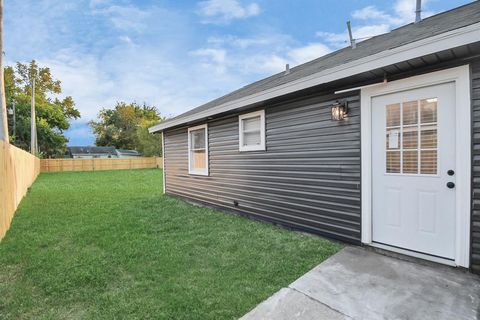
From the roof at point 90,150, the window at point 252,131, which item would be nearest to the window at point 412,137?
the window at point 252,131

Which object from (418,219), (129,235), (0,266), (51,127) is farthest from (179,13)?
(51,127)

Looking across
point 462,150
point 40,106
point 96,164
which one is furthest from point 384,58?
point 40,106

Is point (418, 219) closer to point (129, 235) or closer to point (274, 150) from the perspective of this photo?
point (274, 150)

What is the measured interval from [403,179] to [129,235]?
3.93m

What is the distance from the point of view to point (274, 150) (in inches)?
185

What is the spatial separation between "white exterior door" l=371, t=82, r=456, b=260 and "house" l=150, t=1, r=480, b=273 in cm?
1

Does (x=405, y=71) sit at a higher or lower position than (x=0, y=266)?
higher

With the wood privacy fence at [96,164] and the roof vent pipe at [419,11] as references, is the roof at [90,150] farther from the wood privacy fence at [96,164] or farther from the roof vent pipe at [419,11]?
the roof vent pipe at [419,11]

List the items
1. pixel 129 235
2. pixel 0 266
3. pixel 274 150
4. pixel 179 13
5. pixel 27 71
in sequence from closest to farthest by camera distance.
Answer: pixel 0 266
pixel 129 235
pixel 274 150
pixel 179 13
pixel 27 71

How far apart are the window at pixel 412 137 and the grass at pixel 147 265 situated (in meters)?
1.35

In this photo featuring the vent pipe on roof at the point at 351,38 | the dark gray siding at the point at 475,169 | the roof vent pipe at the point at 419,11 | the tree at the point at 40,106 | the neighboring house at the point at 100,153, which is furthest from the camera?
the neighboring house at the point at 100,153

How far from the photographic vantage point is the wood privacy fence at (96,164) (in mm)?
21219

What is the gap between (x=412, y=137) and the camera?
2961 millimetres

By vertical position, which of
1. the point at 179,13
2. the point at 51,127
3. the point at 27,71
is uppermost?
the point at 27,71
